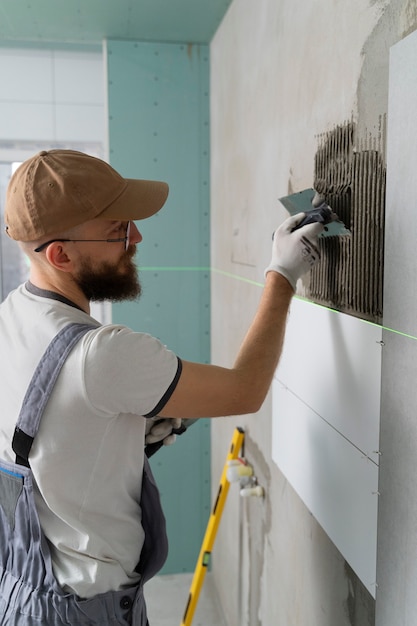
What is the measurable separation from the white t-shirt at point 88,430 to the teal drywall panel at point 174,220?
1607 mm

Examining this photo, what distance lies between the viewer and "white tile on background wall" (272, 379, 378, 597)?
1125 mm

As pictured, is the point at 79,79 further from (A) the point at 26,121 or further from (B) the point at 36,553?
(B) the point at 36,553

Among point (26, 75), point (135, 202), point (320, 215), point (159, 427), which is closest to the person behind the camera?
point (320, 215)

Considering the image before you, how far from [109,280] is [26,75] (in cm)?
225

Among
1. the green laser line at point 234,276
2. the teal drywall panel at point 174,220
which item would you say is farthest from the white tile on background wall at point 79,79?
Result: the green laser line at point 234,276

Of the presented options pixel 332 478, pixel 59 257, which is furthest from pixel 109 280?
pixel 332 478

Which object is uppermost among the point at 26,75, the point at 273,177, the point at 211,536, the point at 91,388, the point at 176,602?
the point at 26,75

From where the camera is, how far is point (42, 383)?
1181mm

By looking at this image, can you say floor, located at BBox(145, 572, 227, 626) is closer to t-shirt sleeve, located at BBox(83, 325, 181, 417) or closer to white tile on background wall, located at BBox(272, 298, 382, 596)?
white tile on background wall, located at BBox(272, 298, 382, 596)

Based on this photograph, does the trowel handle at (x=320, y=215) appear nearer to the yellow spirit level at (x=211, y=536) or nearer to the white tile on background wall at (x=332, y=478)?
the white tile on background wall at (x=332, y=478)

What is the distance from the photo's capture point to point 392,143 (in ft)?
3.23

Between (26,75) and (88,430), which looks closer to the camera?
(88,430)

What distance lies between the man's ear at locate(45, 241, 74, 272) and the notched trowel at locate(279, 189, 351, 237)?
0.51 metres

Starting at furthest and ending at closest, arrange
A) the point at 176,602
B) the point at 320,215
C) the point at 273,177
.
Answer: the point at 176,602, the point at 273,177, the point at 320,215
